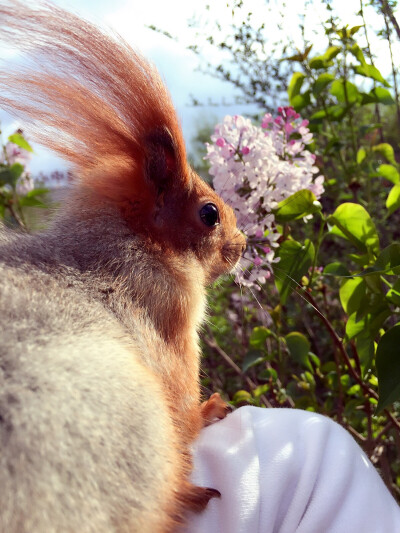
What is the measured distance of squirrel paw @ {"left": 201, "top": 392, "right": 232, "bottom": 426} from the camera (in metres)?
0.92

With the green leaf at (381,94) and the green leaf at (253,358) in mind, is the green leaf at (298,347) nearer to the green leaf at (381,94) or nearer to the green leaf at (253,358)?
the green leaf at (253,358)

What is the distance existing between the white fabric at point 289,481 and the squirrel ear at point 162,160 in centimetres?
43

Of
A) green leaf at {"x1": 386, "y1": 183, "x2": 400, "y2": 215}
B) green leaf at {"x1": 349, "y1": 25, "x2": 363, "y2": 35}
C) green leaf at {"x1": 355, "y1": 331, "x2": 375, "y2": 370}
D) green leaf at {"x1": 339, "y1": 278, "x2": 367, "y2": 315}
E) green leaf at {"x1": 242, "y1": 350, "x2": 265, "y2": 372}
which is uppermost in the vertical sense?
green leaf at {"x1": 349, "y1": 25, "x2": 363, "y2": 35}

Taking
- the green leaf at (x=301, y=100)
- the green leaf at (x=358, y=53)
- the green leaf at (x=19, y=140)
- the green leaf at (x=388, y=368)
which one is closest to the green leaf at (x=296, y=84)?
the green leaf at (x=301, y=100)

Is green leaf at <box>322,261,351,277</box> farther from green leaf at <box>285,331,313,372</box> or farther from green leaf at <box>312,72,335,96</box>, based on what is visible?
green leaf at <box>312,72,335,96</box>

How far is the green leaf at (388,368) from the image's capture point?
0.89 metres

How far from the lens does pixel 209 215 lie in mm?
1019

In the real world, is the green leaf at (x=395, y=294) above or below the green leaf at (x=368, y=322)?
above

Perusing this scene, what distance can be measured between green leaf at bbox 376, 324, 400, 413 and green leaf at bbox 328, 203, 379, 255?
0.25m

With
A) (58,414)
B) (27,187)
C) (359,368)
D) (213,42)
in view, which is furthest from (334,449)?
(27,187)

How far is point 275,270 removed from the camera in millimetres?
1221

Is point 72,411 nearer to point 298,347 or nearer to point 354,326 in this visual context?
point 354,326

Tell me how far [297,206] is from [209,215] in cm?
25

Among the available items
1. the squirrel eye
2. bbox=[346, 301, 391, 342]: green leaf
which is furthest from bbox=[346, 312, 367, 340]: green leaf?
the squirrel eye
